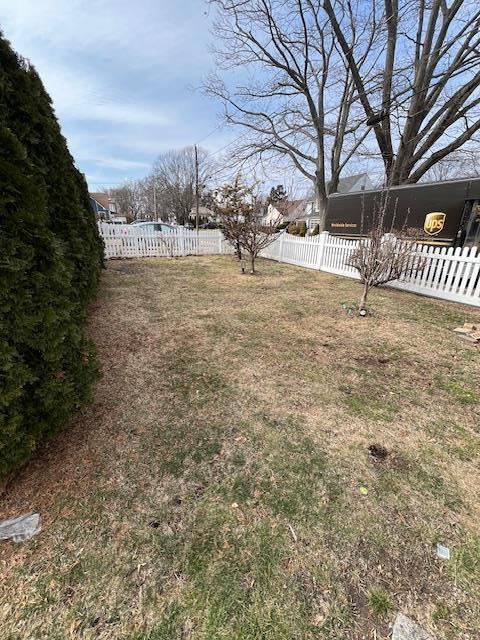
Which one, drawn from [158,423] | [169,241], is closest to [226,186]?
[169,241]

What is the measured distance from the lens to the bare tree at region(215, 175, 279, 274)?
26.6 ft

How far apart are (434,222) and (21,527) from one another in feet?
26.7

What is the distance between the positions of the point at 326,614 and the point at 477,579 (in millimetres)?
757

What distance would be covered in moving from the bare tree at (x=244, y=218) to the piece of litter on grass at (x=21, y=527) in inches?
289

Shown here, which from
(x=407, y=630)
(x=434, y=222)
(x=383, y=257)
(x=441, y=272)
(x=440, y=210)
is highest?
(x=440, y=210)

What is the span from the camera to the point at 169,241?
11.5 m

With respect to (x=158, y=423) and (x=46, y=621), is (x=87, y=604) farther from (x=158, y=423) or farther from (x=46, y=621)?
(x=158, y=423)

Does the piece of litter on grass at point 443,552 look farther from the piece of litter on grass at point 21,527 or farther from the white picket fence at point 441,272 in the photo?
the white picket fence at point 441,272

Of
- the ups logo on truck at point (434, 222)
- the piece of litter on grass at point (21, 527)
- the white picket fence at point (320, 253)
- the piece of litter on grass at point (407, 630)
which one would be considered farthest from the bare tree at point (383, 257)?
the piece of litter on grass at point (21, 527)

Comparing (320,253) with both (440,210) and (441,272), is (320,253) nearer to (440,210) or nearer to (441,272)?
(440,210)

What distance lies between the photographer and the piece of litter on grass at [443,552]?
1.42 metres

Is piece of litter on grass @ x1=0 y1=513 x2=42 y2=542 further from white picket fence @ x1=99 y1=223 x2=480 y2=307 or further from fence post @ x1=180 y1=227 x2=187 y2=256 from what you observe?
fence post @ x1=180 y1=227 x2=187 y2=256

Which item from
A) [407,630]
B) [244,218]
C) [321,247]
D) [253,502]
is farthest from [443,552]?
[244,218]

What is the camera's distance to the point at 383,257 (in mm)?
4855
